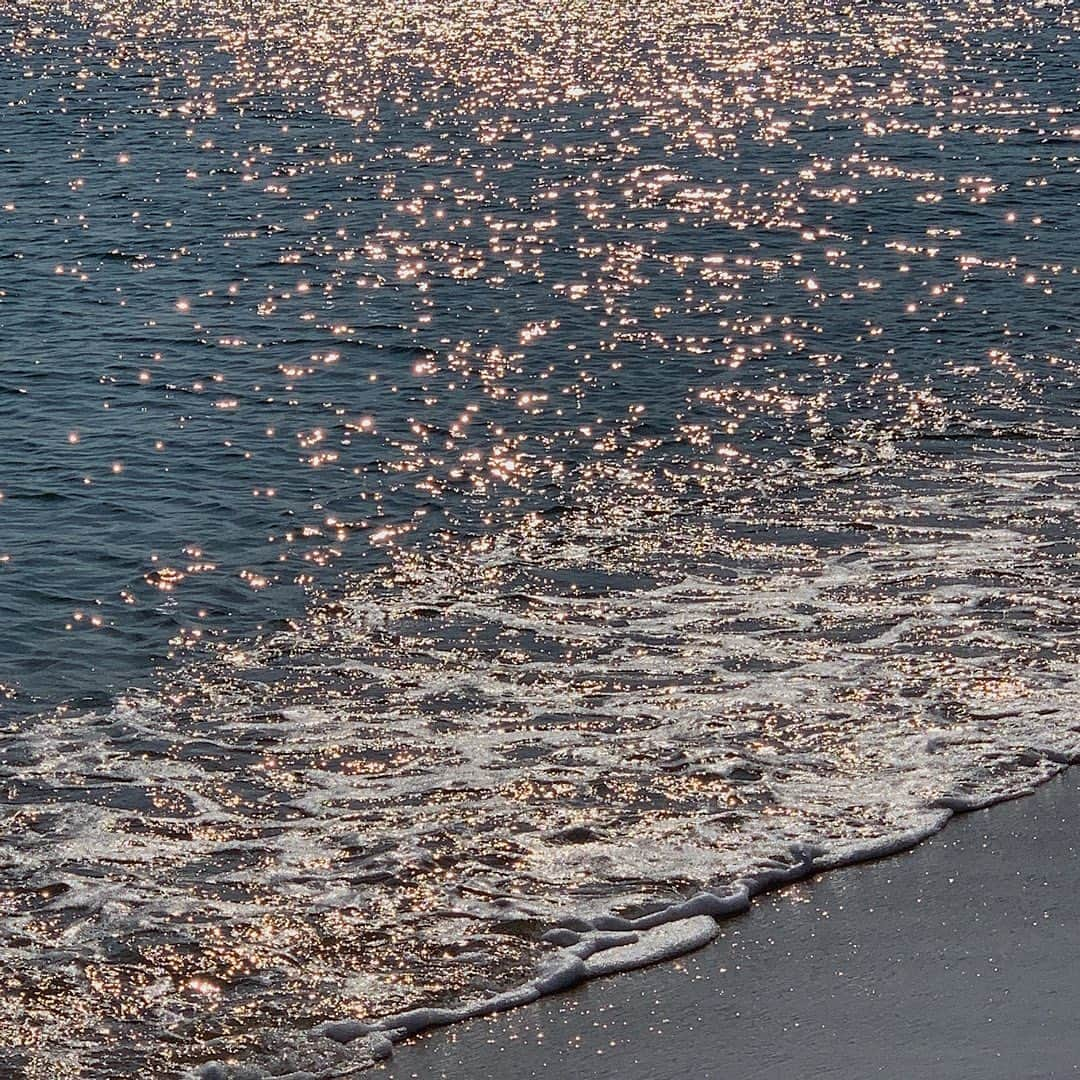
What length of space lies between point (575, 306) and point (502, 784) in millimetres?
12531

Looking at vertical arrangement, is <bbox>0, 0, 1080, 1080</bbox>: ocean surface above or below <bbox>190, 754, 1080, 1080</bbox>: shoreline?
above

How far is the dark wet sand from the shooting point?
7.74 m

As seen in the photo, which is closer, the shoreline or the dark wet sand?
the dark wet sand

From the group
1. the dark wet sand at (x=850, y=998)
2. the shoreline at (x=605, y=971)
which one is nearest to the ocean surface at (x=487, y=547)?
the shoreline at (x=605, y=971)

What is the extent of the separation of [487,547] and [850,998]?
24.7 feet

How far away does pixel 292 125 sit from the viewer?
34281 mm

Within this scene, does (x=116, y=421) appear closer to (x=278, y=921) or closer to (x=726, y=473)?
(x=726, y=473)

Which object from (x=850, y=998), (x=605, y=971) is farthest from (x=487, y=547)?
(x=850, y=998)

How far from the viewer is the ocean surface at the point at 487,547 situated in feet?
31.4

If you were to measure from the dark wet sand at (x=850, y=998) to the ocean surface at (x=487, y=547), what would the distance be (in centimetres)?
31

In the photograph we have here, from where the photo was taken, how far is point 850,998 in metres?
8.25

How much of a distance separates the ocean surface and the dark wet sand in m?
0.31

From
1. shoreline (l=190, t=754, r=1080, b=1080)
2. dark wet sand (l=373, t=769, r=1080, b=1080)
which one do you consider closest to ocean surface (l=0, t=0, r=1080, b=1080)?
shoreline (l=190, t=754, r=1080, b=1080)

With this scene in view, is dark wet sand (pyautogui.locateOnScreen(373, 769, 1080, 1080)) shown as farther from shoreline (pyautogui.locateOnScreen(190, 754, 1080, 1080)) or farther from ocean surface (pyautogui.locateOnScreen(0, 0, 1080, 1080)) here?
ocean surface (pyautogui.locateOnScreen(0, 0, 1080, 1080))
